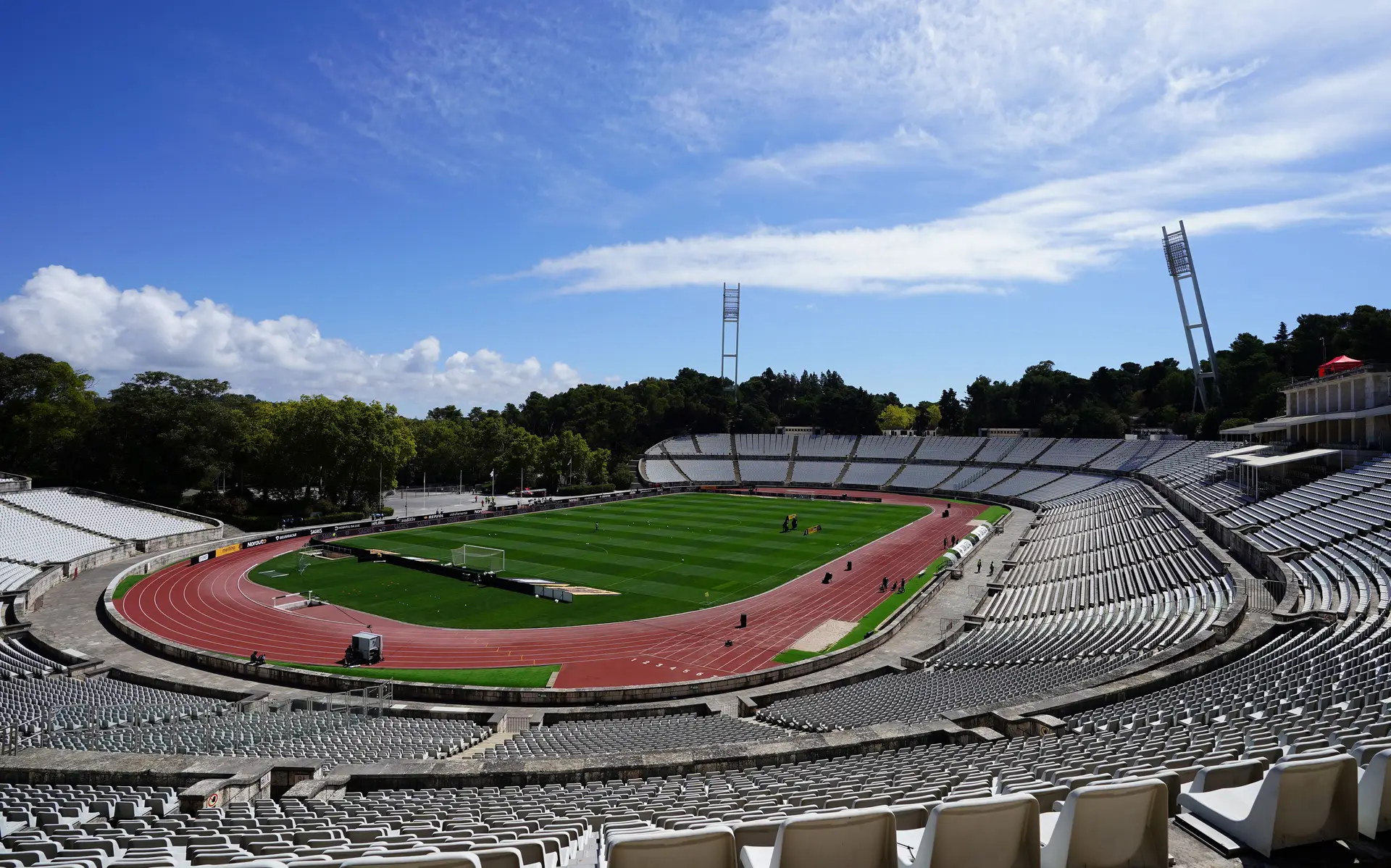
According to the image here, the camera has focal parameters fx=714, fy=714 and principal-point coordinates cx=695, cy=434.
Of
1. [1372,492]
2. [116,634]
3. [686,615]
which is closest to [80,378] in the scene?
[116,634]

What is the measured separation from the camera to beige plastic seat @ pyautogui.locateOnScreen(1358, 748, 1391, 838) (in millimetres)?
Answer: 4105

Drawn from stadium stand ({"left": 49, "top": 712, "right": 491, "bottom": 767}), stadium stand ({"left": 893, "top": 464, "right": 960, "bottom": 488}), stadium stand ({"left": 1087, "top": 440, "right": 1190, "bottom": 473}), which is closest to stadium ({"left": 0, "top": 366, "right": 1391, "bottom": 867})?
stadium stand ({"left": 49, "top": 712, "right": 491, "bottom": 767})

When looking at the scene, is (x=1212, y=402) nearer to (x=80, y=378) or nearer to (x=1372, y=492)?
(x=1372, y=492)

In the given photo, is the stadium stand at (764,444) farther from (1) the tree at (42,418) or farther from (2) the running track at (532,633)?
(1) the tree at (42,418)

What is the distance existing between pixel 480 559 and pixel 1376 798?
42.8 m

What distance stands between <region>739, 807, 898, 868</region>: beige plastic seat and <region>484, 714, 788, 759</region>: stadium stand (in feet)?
37.1

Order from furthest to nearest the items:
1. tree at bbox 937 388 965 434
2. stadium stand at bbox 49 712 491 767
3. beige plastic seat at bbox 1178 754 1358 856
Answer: tree at bbox 937 388 965 434, stadium stand at bbox 49 712 491 767, beige plastic seat at bbox 1178 754 1358 856

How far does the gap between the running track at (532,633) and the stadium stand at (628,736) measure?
6361 millimetres

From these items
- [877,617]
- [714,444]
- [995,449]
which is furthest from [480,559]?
[995,449]

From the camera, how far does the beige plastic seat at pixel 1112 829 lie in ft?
12.2

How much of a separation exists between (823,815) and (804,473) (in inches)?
3520

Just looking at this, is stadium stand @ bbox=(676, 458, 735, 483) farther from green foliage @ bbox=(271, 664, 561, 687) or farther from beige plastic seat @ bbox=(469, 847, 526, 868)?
beige plastic seat @ bbox=(469, 847, 526, 868)

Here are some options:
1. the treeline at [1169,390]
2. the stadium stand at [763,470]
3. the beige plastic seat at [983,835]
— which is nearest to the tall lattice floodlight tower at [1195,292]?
the treeline at [1169,390]

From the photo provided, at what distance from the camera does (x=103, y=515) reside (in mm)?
47969
